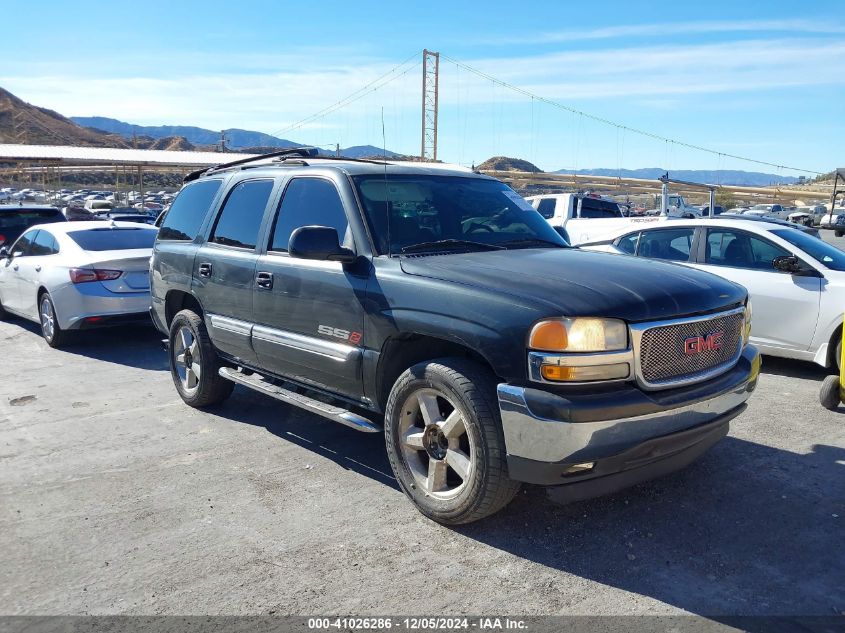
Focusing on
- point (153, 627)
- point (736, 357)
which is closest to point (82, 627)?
point (153, 627)

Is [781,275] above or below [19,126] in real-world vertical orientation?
below

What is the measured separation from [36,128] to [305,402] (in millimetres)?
139041

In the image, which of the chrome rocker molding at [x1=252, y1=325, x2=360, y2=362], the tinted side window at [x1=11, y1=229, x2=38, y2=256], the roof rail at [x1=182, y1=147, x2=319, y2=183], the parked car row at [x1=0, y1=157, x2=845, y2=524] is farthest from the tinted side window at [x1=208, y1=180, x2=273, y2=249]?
the tinted side window at [x1=11, y1=229, x2=38, y2=256]

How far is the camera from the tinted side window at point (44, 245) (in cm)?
896

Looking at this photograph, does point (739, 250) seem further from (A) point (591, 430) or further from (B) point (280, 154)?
Answer: (A) point (591, 430)

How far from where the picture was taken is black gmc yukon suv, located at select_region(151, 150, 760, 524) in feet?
10.6

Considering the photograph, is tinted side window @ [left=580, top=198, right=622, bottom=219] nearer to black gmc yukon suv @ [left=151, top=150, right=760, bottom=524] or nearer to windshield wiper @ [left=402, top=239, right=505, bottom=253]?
black gmc yukon suv @ [left=151, top=150, right=760, bottom=524]

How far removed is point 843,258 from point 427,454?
5.45 meters

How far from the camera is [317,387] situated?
454cm

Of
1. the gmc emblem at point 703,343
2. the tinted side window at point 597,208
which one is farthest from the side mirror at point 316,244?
the tinted side window at point 597,208

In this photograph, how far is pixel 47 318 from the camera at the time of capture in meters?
8.77

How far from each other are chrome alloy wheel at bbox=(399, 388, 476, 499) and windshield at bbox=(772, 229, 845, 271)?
200 inches

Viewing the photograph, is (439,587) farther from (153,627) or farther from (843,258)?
(843,258)

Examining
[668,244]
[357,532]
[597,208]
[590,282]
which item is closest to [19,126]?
[597,208]
